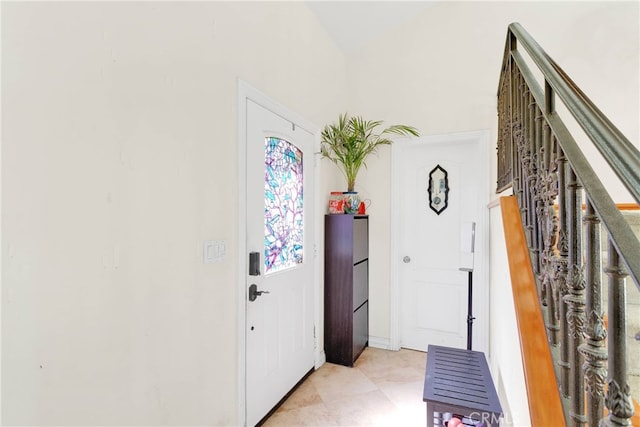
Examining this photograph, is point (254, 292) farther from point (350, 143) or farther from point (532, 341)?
Answer: point (350, 143)

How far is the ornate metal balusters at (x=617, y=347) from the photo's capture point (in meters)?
0.51

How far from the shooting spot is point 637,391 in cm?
105

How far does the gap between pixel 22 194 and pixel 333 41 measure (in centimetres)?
294

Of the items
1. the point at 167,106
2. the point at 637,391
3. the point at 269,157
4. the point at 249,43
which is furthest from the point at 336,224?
the point at 637,391

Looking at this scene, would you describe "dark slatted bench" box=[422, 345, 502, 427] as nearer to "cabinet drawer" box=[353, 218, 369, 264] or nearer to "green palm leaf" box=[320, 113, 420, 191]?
"cabinet drawer" box=[353, 218, 369, 264]

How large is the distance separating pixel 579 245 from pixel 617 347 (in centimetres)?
31

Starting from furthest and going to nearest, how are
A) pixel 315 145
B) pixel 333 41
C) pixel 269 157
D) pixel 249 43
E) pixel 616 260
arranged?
pixel 333 41
pixel 315 145
pixel 269 157
pixel 249 43
pixel 616 260

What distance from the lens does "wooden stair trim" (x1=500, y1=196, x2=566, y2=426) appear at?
818 millimetres

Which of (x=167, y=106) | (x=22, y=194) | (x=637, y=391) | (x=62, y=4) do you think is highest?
(x=62, y=4)

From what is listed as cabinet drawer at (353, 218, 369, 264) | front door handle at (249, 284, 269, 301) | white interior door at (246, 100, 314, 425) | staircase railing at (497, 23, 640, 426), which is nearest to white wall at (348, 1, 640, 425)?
cabinet drawer at (353, 218, 369, 264)

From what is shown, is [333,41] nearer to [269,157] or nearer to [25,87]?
[269,157]

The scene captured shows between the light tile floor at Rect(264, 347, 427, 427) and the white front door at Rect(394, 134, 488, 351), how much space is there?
0.39 m

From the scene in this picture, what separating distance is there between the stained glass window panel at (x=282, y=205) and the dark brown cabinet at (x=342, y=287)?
0.43m

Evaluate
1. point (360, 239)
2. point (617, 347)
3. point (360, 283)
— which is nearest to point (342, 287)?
point (360, 283)
